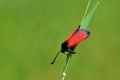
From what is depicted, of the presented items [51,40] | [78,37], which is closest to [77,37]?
[78,37]

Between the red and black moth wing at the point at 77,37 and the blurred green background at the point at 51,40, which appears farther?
the blurred green background at the point at 51,40

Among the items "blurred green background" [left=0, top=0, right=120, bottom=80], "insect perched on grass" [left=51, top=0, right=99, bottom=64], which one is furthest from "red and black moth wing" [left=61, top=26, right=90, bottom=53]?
"blurred green background" [left=0, top=0, right=120, bottom=80]

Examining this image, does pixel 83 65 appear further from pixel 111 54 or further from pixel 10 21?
pixel 10 21

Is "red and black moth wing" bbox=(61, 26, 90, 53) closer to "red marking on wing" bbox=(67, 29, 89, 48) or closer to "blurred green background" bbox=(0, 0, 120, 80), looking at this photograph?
"red marking on wing" bbox=(67, 29, 89, 48)

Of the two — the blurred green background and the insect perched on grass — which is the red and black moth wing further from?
the blurred green background

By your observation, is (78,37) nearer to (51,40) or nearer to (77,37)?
(77,37)

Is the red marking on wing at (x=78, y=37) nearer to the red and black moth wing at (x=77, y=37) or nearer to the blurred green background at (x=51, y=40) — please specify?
the red and black moth wing at (x=77, y=37)

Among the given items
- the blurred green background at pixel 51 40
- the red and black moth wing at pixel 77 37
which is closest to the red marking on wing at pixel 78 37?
the red and black moth wing at pixel 77 37

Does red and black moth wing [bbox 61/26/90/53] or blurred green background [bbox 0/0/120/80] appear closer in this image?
red and black moth wing [bbox 61/26/90/53]

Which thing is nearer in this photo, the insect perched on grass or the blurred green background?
the insect perched on grass
